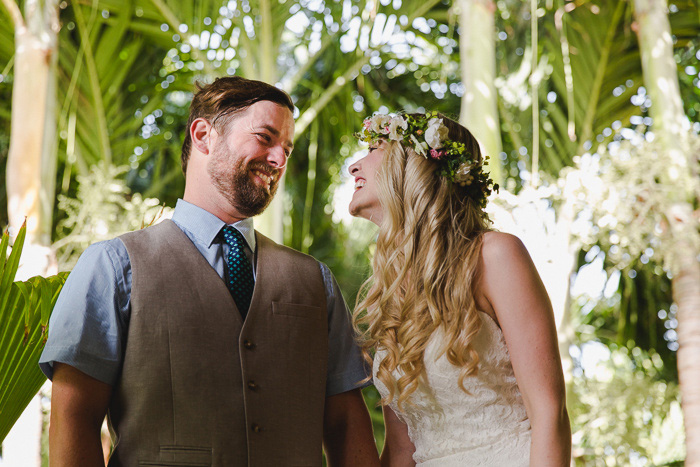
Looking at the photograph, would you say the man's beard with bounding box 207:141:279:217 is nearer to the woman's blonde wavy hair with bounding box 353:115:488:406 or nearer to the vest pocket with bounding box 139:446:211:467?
the woman's blonde wavy hair with bounding box 353:115:488:406

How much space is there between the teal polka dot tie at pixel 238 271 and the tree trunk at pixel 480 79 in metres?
1.70

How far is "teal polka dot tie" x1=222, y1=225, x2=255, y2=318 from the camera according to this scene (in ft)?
6.07

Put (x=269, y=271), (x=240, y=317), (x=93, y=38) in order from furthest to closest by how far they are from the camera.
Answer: (x=93, y=38)
(x=269, y=271)
(x=240, y=317)

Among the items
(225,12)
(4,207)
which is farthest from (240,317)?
(4,207)

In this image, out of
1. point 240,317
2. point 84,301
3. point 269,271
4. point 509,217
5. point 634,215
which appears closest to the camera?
point 84,301

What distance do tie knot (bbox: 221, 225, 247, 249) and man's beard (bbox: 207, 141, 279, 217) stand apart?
5cm

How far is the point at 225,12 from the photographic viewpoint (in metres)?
4.34

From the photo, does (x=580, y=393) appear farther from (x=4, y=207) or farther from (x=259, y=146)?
(x=259, y=146)

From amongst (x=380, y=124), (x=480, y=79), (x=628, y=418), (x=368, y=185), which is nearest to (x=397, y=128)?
(x=380, y=124)

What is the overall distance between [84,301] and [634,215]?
9.78ft

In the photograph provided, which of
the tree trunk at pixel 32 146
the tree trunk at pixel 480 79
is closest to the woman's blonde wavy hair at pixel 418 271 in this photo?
the tree trunk at pixel 480 79

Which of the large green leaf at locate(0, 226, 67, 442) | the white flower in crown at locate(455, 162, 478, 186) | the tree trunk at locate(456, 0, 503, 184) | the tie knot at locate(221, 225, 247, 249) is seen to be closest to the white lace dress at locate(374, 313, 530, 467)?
the white flower in crown at locate(455, 162, 478, 186)

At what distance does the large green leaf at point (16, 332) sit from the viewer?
74.5 inches

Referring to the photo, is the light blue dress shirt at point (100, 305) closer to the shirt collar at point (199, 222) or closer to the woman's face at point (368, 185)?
the shirt collar at point (199, 222)
